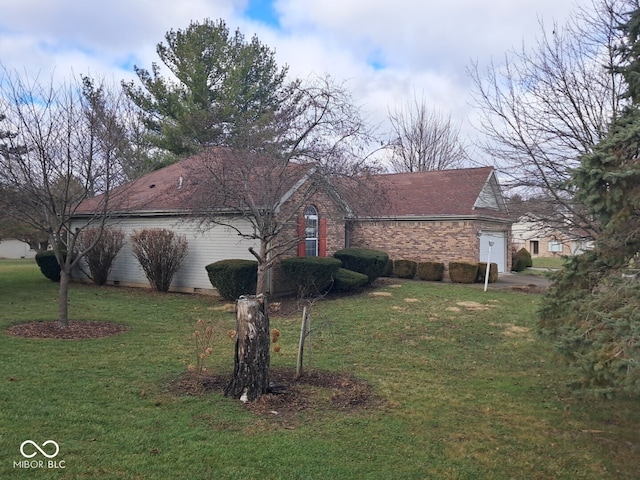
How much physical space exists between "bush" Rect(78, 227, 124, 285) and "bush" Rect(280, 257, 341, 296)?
21.1 ft

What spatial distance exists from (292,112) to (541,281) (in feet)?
43.9

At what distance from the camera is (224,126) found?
1209 cm

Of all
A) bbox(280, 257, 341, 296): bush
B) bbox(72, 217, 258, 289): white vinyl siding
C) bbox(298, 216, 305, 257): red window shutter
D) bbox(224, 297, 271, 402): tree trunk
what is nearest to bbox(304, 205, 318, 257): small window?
bbox(298, 216, 305, 257): red window shutter

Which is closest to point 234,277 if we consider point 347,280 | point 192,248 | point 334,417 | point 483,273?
point 192,248

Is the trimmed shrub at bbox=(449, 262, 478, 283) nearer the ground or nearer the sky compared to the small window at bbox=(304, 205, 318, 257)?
nearer the ground

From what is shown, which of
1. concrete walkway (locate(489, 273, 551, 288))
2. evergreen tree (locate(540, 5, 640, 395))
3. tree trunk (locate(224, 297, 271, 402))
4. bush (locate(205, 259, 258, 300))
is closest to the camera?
evergreen tree (locate(540, 5, 640, 395))

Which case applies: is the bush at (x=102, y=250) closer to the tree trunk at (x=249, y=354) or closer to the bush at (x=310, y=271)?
the bush at (x=310, y=271)

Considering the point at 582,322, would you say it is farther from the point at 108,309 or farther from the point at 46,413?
the point at 108,309

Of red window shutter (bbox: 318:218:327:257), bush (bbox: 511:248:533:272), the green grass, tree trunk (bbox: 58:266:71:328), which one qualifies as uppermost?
red window shutter (bbox: 318:218:327:257)

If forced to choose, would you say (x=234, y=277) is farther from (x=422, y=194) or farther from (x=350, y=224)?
(x=422, y=194)

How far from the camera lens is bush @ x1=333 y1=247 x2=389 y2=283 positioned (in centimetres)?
1594

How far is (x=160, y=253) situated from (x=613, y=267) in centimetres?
1287

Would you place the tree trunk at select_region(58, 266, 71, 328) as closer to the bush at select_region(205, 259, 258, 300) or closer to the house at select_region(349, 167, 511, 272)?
the bush at select_region(205, 259, 258, 300)

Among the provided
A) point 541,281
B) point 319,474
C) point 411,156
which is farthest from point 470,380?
point 411,156
